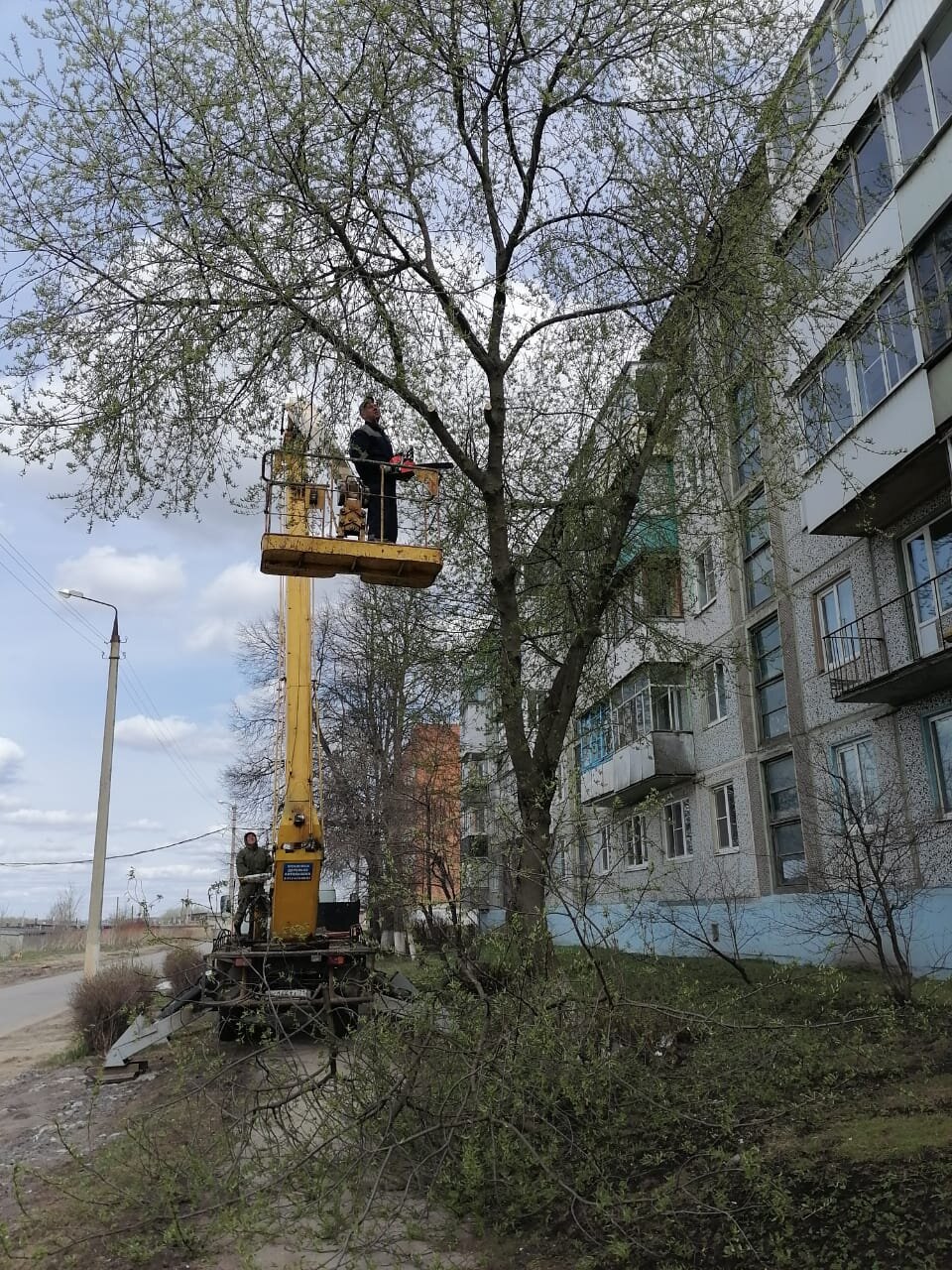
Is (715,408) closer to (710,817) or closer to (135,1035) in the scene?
(135,1035)

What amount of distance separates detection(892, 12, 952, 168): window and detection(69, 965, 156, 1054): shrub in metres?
15.2

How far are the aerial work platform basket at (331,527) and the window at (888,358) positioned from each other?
614 cm

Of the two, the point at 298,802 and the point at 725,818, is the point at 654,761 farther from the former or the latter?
the point at 298,802

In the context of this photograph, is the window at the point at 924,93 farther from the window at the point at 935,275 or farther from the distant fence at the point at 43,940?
the distant fence at the point at 43,940

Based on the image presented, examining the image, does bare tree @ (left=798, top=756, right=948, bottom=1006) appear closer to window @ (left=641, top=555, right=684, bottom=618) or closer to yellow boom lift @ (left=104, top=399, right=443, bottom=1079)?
window @ (left=641, top=555, right=684, bottom=618)

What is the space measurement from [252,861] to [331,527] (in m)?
5.64

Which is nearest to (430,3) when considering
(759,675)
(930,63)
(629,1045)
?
(930,63)

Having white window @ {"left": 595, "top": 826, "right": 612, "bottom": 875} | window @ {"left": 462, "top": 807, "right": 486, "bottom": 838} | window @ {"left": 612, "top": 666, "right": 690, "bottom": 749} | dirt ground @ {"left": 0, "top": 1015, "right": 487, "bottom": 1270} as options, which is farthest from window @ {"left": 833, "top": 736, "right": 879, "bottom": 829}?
dirt ground @ {"left": 0, "top": 1015, "right": 487, "bottom": 1270}

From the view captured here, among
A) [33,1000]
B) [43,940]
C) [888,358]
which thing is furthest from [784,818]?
[43,940]

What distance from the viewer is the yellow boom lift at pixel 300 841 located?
8.59m

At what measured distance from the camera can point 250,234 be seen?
822 cm

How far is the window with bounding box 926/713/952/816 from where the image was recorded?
43.2ft

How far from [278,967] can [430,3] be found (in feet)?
33.4

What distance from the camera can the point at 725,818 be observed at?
817 inches
